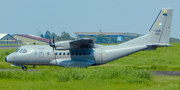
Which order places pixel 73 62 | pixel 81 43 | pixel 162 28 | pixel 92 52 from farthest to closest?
pixel 92 52
pixel 73 62
pixel 162 28
pixel 81 43

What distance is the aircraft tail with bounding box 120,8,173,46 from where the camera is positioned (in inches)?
857

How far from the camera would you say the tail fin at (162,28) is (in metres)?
21.8

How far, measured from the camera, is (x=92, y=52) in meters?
22.4

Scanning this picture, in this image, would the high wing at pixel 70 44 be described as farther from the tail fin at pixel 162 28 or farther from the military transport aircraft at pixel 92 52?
the tail fin at pixel 162 28

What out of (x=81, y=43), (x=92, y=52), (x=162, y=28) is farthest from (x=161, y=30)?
(x=81, y=43)

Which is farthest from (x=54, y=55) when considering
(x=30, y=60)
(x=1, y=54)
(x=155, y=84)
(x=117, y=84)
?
(x=1, y=54)

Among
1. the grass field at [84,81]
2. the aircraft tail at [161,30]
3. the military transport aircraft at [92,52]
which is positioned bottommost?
the grass field at [84,81]

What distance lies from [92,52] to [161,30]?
7159 millimetres

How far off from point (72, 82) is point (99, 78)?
2.04 metres

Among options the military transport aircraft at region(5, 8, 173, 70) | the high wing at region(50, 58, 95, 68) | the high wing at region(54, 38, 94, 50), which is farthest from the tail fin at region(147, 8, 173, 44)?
the high wing at region(50, 58, 95, 68)

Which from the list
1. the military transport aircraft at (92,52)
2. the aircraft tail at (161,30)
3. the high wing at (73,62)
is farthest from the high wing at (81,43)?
the aircraft tail at (161,30)

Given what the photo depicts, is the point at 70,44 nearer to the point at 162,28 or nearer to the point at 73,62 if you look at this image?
the point at 73,62

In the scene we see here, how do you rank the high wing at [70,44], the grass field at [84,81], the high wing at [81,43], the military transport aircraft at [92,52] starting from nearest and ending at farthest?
the grass field at [84,81] → the high wing at [81,43] → the high wing at [70,44] → the military transport aircraft at [92,52]

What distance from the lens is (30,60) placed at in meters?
22.6
